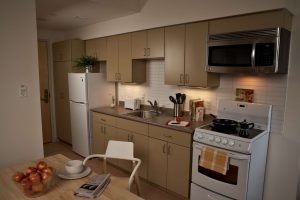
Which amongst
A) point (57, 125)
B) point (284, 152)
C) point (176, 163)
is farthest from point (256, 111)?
point (57, 125)

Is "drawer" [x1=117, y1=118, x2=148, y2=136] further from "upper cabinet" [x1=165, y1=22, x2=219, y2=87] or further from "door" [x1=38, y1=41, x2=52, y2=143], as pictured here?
"door" [x1=38, y1=41, x2=52, y2=143]

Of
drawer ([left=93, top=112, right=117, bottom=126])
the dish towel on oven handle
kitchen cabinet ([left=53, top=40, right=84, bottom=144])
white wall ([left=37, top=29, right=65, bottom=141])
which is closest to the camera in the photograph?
the dish towel on oven handle

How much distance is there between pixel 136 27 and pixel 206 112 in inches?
64.7

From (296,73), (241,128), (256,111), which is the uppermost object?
(296,73)

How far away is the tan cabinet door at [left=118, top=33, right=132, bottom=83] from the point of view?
3578 millimetres

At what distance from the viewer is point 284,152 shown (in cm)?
242

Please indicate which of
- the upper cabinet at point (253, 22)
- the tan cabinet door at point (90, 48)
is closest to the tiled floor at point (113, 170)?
the tan cabinet door at point (90, 48)

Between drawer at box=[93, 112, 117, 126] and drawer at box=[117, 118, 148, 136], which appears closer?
drawer at box=[117, 118, 148, 136]

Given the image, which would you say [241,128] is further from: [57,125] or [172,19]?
[57,125]

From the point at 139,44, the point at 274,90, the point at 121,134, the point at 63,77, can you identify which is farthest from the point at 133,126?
the point at 63,77

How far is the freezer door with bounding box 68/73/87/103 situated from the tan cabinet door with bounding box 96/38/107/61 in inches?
20.0

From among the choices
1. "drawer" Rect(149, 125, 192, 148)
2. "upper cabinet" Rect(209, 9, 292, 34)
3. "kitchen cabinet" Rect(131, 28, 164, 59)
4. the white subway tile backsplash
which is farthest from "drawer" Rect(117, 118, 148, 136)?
"upper cabinet" Rect(209, 9, 292, 34)

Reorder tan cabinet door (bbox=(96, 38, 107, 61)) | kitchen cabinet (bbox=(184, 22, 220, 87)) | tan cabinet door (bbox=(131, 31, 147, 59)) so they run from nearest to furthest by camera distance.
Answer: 1. kitchen cabinet (bbox=(184, 22, 220, 87))
2. tan cabinet door (bbox=(131, 31, 147, 59))
3. tan cabinet door (bbox=(96, 38, 107, 61))

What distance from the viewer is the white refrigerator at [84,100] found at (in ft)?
12.8
